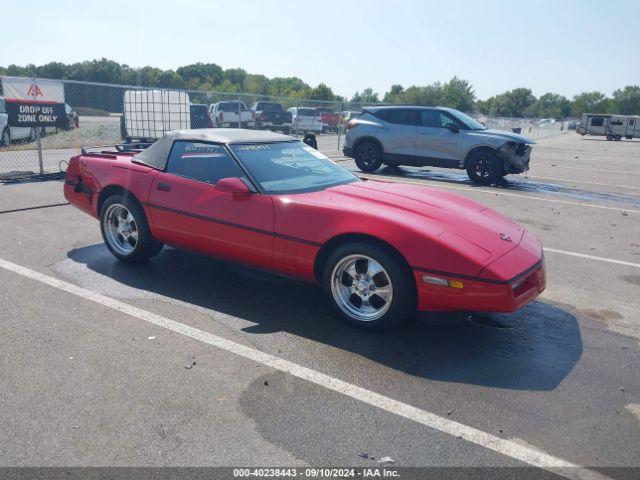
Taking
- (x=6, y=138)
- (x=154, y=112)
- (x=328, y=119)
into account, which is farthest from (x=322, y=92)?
(x=154, y=112)

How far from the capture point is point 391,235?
384cm

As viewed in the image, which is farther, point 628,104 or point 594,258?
point 628,104

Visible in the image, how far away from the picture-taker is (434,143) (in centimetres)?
1257

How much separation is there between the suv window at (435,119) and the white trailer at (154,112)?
581 cm

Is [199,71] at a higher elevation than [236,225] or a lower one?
higher

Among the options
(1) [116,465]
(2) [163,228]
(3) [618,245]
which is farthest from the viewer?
(3) [618,245]

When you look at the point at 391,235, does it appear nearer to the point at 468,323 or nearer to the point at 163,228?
the point at 468,323

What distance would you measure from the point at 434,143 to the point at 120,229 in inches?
343

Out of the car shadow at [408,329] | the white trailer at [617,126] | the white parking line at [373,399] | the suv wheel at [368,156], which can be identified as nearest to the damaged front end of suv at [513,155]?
the suv wheel at [368,156]

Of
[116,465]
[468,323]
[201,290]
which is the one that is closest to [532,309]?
[468,323]

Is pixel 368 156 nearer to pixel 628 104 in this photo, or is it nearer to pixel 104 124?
pixel 104 124

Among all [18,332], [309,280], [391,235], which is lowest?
[18,332]

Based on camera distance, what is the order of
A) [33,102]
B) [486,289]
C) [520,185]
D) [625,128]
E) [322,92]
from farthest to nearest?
[322,92], [625,128], [520,185], [33,102], [486,289]

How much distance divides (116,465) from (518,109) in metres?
125
